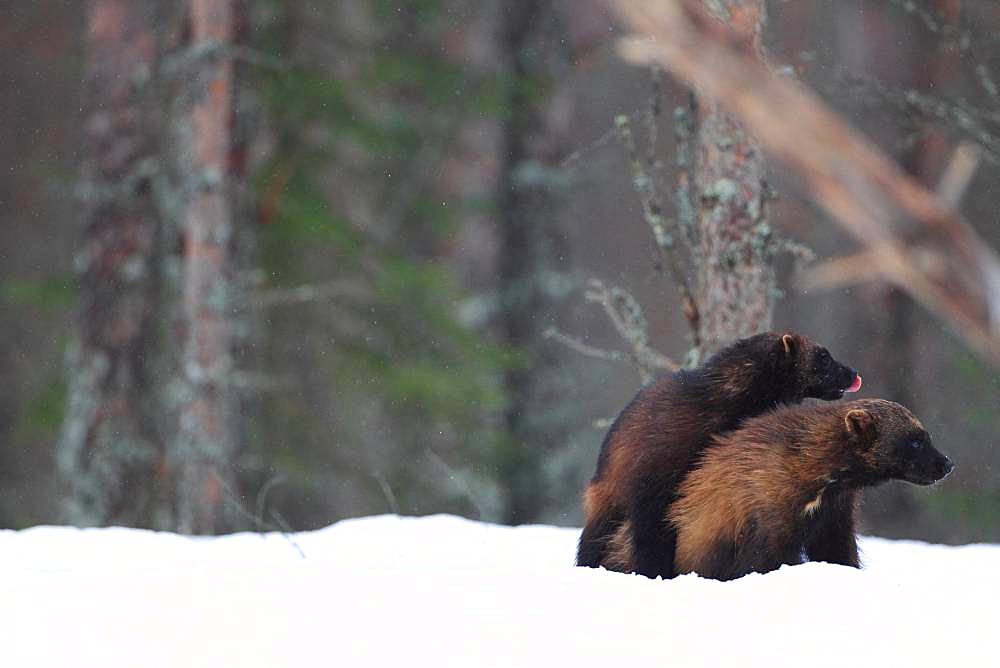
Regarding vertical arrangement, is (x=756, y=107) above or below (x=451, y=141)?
above

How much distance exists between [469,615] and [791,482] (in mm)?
1304

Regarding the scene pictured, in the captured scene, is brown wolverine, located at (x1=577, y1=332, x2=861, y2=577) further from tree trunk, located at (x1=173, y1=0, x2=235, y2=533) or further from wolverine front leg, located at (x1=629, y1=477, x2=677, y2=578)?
tree trunk, located at (x1=173, y1=0, x2=235, y2=533)

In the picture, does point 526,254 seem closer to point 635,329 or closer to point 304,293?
point 304,293

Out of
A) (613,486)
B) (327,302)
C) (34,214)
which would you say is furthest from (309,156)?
(613,486)

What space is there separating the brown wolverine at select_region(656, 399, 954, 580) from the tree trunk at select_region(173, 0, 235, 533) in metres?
6.27

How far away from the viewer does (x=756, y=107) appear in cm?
156

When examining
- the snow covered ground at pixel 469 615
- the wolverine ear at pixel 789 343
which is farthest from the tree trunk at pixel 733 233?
the snow covered ground at pixel 469 615

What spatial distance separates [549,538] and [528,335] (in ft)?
28.4

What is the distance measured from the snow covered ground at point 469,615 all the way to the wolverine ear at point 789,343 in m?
0.84

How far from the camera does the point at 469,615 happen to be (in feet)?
12.5

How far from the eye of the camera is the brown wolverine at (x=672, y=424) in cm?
462

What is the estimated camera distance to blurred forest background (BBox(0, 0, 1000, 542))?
A: 10531mm

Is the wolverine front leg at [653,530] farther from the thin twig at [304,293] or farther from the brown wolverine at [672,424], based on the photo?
the thin twig at [304,293]

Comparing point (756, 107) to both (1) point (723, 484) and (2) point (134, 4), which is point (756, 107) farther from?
(2) point (134, 4)
